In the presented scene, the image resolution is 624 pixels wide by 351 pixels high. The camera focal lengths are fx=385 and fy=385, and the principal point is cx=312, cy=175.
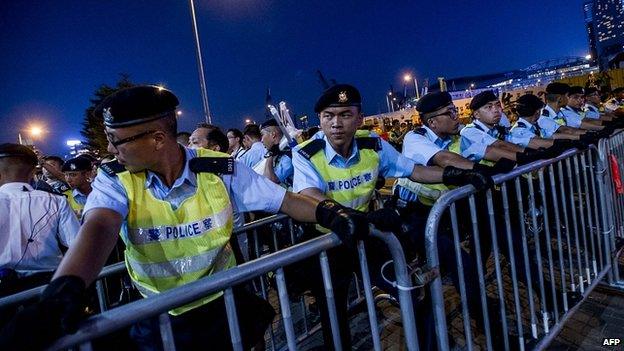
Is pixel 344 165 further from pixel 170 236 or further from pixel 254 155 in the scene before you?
pixel 254 155

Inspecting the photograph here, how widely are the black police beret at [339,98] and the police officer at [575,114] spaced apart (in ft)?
19.2

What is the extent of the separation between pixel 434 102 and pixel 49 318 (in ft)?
12.7

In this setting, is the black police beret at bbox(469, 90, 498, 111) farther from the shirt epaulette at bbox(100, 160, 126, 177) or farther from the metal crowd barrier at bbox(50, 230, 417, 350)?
the shirt epaulette at bbox(100, 160, 126, 177)

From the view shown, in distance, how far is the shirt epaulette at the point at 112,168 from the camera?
2.02 meters

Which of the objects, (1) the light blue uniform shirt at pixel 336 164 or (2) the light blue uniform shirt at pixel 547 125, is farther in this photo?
(2) the light blue uniform shirt at pixel 547 125

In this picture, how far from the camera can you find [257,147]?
689 centimetres

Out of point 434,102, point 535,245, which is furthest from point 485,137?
point 535,245

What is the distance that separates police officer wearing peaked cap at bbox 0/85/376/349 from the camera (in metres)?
1.90

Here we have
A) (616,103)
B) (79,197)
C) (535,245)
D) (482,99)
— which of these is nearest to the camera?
(535,245)

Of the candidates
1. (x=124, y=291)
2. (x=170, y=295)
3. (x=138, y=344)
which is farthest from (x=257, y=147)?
(x=170, y=295)

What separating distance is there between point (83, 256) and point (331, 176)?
197 centimetres

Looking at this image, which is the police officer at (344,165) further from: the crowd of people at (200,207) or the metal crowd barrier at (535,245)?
the metal crowd barrier at (535,245)

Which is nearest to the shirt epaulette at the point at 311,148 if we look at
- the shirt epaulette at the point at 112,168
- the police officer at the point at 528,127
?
the shirt epaulette at the point at 112,168

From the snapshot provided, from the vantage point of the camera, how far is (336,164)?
324 centimetres
